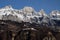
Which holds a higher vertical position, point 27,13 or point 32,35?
point 27,13

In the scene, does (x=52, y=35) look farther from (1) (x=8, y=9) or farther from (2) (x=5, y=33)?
(1) (x=8, y=9)

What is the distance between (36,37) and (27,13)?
21894mm

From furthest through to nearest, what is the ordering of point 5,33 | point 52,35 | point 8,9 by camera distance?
point 8,9
point 52,35
point 5,33

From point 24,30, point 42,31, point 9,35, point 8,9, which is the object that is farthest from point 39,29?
point 8,9

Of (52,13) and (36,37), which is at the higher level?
(52,13)

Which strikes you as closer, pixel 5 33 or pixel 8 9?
pixel 5 33

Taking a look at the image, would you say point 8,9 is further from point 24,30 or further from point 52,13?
point 24,30

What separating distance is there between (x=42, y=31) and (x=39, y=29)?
54cm

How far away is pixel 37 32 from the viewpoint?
21.6 metres

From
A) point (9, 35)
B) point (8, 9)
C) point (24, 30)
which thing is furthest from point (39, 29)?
point (8, 9)

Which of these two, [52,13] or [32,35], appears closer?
[32,35]

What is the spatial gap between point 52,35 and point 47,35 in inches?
28.6

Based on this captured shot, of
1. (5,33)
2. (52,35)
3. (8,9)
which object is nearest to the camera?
(5,33)

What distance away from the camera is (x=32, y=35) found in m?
21.1
